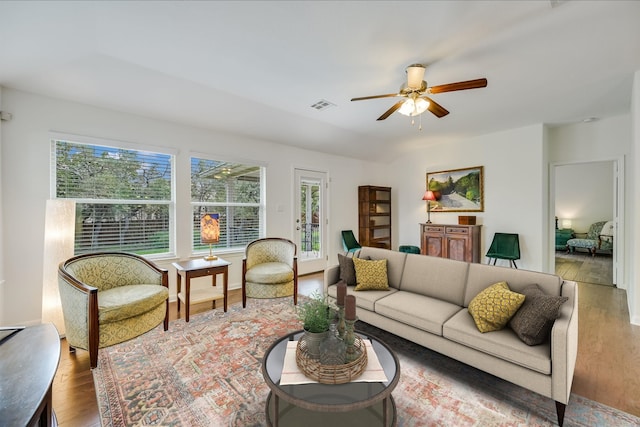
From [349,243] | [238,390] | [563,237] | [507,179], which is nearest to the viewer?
[238,390]

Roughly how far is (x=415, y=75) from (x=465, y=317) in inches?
82.0

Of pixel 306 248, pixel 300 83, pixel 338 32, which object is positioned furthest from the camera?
pixel 306 248

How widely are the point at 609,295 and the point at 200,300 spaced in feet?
18.1

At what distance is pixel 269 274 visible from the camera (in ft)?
10.9

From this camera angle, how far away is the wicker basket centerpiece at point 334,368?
1405mm

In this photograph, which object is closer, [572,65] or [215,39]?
[215,39]

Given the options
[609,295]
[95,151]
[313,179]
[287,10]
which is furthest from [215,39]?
[609,295]

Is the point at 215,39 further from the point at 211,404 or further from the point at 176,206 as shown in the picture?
the point at 211,404

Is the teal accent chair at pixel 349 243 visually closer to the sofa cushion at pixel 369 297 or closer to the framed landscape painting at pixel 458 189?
the framed landscape painting at pixel 458 189

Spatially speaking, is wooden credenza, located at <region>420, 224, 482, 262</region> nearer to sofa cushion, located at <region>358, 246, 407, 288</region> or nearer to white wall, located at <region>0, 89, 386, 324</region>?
sofa cushion, located at <region>358, 246, 407, 288</region>

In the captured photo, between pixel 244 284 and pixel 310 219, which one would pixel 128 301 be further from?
pixel 310 219

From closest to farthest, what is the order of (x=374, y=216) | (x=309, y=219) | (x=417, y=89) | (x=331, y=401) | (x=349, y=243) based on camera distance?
(x=331, y=401) < (x=417, y=89) < (x=309, y=219) < (x=349, y=243) < (x=374, y=216)

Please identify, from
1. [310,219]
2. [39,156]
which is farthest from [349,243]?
[39,156]

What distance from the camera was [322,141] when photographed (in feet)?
15.9
